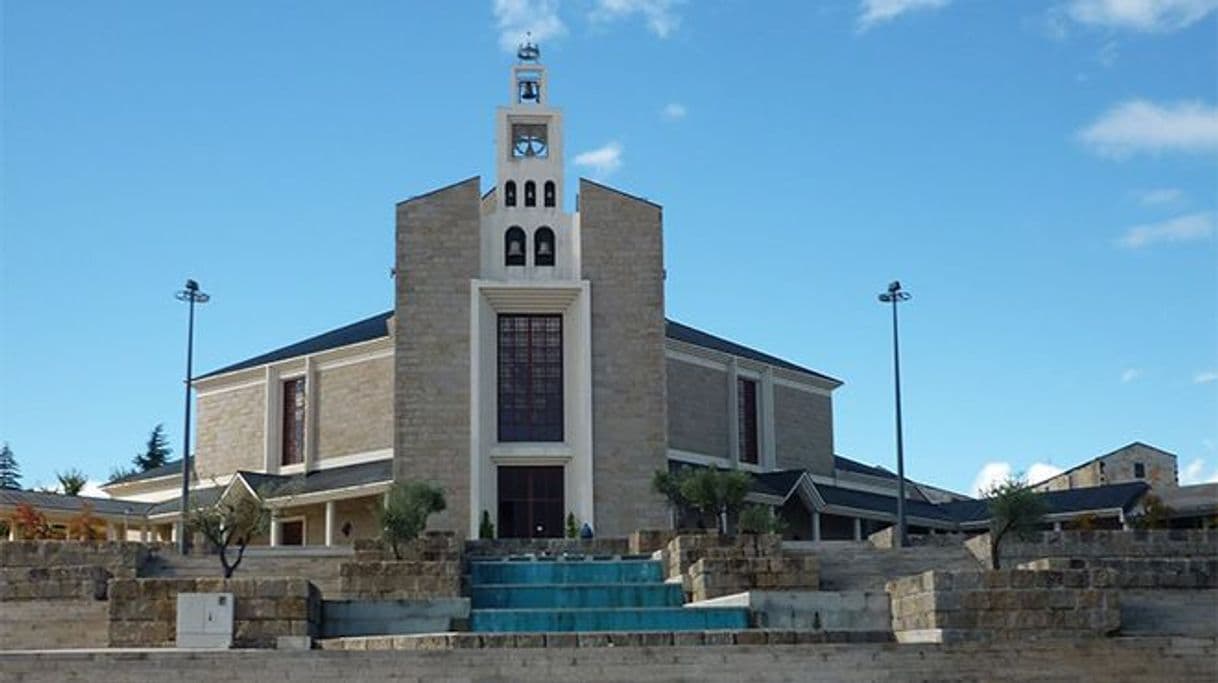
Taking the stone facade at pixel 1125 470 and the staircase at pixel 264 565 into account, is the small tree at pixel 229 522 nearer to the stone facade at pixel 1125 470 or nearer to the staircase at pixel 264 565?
the staircase at pixel 264 565

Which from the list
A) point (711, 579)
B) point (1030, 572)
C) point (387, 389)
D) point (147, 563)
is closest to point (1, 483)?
point (387, 389)

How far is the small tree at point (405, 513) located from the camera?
96.9 ft

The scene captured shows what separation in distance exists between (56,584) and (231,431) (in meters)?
20.7

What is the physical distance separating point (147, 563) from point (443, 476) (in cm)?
962

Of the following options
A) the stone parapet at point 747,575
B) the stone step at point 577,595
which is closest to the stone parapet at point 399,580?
the stone step at point 577,595

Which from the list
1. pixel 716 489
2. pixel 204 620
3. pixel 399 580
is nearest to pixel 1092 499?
pixel 716 489

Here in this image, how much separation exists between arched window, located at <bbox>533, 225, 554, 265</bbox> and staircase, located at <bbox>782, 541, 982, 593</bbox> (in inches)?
456

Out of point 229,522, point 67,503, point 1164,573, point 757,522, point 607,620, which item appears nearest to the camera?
point 607,620

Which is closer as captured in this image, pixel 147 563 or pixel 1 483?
pixel 147 563

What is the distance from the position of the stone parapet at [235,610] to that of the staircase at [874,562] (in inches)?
379

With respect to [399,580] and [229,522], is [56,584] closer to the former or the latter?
[229,522]

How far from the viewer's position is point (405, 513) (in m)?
29.8

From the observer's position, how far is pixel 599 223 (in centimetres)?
3884

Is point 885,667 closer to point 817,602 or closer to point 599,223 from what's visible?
point 817,602
